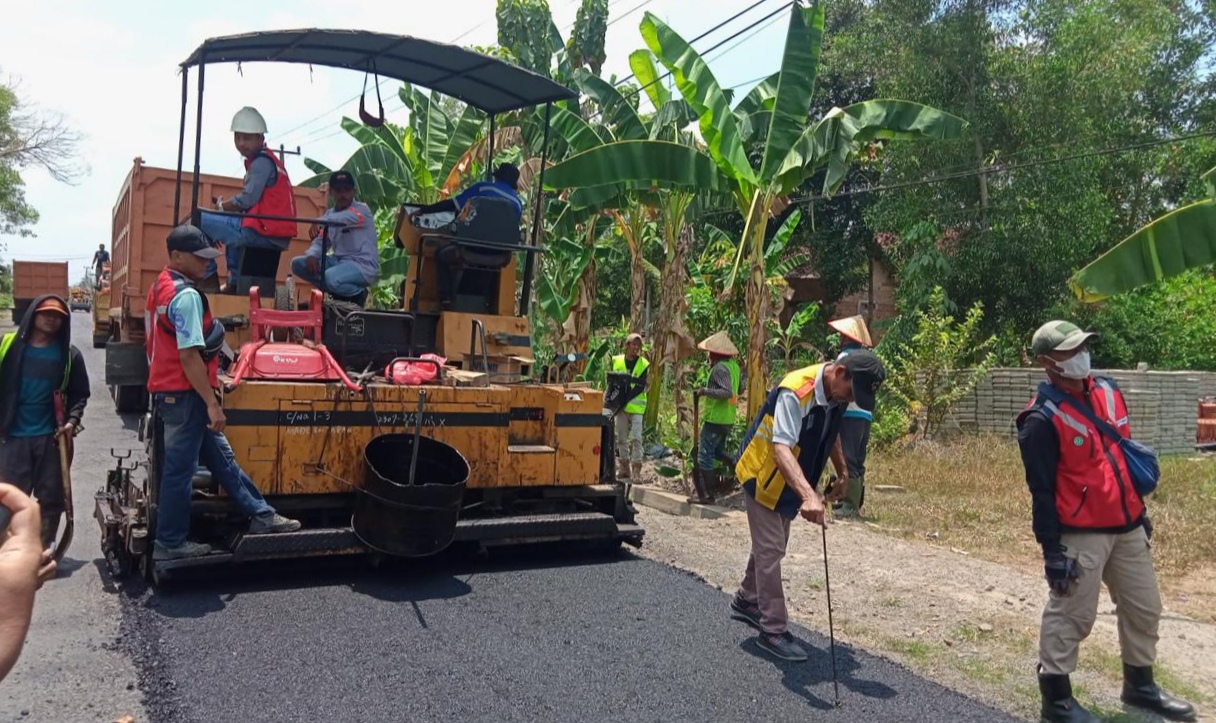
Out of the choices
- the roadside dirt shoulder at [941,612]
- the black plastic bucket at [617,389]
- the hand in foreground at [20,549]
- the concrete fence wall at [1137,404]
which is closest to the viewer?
the hand in foreground at [20,549]

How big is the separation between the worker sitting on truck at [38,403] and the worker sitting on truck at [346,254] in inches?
67.6

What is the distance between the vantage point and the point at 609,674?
4.55 meters

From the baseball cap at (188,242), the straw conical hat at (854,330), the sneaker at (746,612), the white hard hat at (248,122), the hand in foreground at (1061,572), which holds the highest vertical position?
the white hard hat at (248,122)

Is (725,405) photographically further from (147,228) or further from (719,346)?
(147,228)

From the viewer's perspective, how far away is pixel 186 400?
17.9 ft

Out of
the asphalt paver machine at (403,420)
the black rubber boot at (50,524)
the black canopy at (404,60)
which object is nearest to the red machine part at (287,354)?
the asphalt paver machine at (403,420)

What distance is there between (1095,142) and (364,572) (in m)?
14.8

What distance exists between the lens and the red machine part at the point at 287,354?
594 centimetres

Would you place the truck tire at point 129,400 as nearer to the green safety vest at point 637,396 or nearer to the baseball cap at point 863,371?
the green safety vest at point 637,396

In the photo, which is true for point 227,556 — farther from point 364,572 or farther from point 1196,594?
point 1196,594

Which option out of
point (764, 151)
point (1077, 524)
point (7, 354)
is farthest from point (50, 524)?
point (764, 151)

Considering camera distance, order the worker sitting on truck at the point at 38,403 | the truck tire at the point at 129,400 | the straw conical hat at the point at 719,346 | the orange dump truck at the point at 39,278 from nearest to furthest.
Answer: the worker sitting on truck at the point at 38,403 → the straw conical hat at the point at 719,346 → the truck tire at the point at 129,400 → the orange dump truck at the point at 39,278

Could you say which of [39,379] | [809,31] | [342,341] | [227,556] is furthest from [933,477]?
[39,379]

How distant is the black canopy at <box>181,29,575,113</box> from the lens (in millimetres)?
6758
